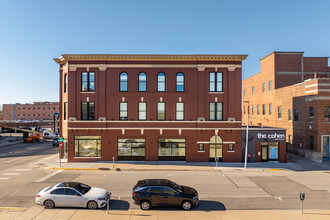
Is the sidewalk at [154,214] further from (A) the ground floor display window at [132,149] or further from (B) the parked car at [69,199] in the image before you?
(A) the ground floor display window at [132,149]

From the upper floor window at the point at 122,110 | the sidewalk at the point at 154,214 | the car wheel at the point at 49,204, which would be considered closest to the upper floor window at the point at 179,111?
the upper floor window at the point at 122,110

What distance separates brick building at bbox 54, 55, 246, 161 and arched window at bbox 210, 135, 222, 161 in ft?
0.40

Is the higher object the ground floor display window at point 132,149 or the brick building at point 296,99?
the brick building at point 296,99

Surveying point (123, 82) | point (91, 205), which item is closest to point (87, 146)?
point (123, 82)

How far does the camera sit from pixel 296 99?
33.4 m

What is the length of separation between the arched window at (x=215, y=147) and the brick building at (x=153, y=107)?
4.8 inches

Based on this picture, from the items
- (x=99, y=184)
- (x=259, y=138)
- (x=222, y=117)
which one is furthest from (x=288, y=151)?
(x=99, y=184)

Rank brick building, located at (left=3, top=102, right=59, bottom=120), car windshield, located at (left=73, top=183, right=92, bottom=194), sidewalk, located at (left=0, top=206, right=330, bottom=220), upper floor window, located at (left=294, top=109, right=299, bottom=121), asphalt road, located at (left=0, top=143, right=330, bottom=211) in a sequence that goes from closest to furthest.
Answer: sidewalk, located at (left=0, top=206, right=330, bottom=220) < car windshield, located at (left=73, top=183, right=92, bottom=194) < asphalt road, located at (left=0, top=143, right=330, bottom=211) < upper floor window, located at (left=294, top=109, right=299, bottom=121) < brick building, located at (left=3, top=102, right=59, bottom=120)

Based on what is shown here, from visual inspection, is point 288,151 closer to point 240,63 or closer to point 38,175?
point 240,63

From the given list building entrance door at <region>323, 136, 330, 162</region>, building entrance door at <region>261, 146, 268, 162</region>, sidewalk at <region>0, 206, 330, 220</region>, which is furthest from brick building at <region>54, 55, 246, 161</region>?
sidewalk at <region>0, 206, 330, 220</region>

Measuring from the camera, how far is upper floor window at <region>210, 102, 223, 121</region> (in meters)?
27.7

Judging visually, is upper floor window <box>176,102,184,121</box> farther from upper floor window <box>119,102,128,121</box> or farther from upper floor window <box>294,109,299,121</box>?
upper floor window <box>294,109,299,121</box>

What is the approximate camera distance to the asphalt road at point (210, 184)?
48.9 ft

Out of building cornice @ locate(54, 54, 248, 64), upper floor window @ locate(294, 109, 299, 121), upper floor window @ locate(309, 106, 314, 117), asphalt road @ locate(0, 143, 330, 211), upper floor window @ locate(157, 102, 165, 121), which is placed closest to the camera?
asphalt road @ locate(0, 143, 330, 211)
